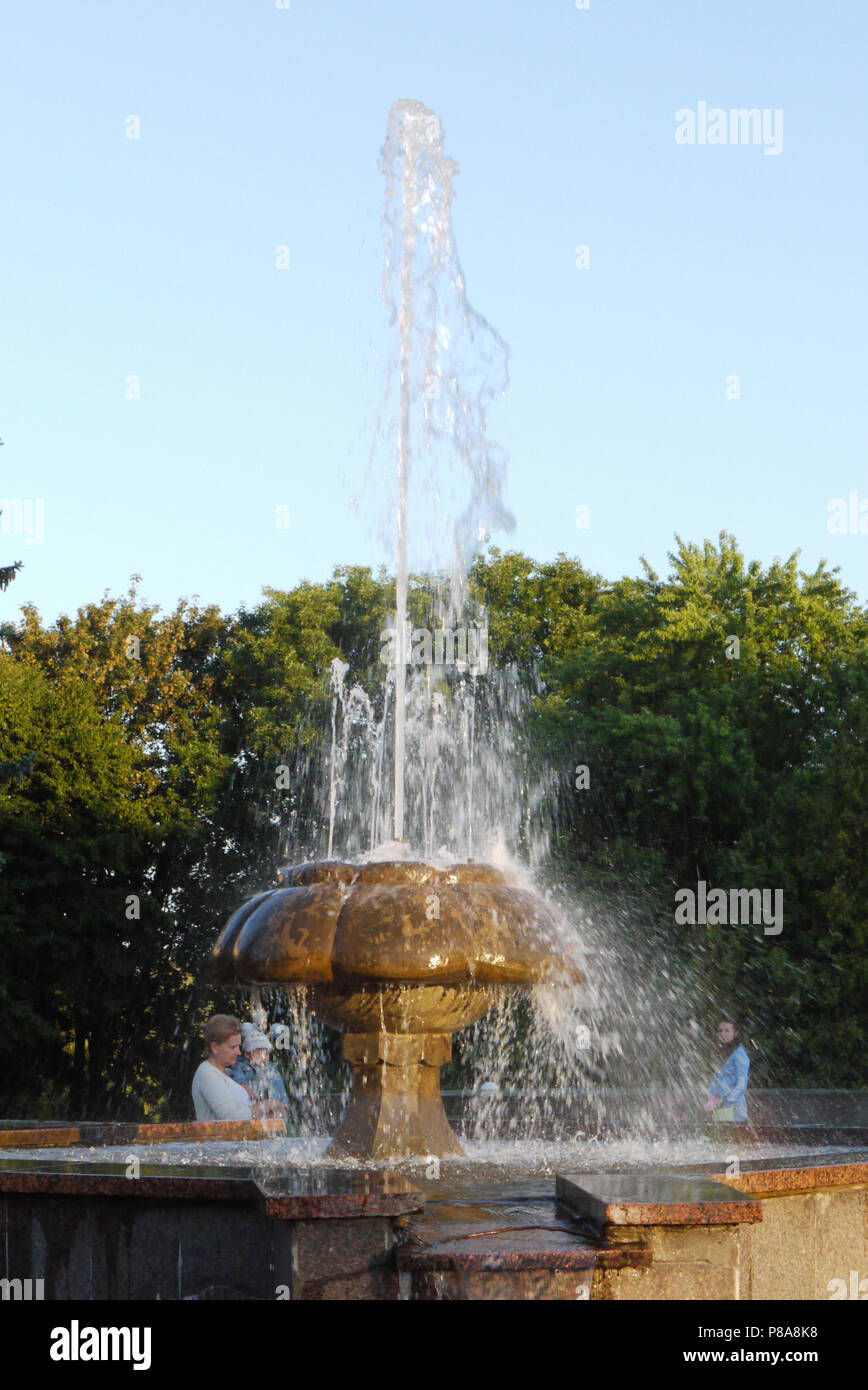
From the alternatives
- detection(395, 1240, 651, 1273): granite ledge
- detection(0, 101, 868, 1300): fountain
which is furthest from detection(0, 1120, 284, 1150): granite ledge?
detection(395, 1240, 651, 1273): granite ledge

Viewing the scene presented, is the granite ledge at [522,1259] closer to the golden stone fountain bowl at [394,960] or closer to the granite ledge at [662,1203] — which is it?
the granite ledge at [662,1203]

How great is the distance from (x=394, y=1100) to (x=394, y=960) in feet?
3.36

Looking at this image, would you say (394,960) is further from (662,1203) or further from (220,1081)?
(662,1203)

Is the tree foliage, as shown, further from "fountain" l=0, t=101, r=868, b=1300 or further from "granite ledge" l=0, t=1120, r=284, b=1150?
"granite ledge" l=0, t=1120, r=284, b=1150

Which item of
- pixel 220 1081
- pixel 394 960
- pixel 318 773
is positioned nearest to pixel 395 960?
pixel 394 960

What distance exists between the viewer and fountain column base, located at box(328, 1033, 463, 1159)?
7566mm

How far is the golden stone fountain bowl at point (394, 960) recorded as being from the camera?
23.6ft

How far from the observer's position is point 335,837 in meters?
28.0

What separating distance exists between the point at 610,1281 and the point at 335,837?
2378 centimetres

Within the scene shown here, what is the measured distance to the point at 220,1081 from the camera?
30.1ft

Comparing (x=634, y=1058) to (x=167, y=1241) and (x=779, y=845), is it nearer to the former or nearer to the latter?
(x=779, y=845)

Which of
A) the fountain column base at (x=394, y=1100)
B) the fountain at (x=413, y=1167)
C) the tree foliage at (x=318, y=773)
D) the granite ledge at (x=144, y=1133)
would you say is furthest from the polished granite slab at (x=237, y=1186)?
the tree foliage at (x=318, y=773)
